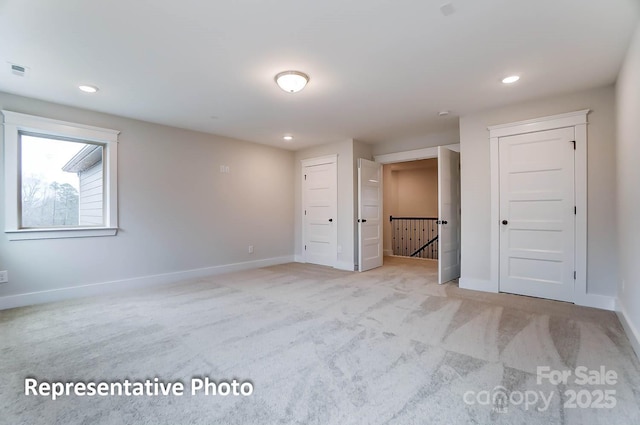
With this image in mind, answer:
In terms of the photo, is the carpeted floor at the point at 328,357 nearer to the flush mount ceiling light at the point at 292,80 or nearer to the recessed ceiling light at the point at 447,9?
the flush mount ceiling light at the point at 292,80

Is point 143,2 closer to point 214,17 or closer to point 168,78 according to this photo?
point 214,17

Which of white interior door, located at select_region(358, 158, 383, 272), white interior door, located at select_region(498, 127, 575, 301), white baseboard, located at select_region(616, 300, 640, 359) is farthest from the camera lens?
white interior door, located at select_region(358, 158, 383, 272)

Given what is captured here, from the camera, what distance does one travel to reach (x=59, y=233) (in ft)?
12.1

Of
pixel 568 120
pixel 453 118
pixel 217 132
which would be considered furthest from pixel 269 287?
pixel 568 120

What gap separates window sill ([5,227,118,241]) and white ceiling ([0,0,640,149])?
1.63m

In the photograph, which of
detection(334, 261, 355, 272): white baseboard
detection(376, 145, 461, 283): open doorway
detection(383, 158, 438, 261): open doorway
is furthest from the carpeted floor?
detection(383, 158, 438, 261): open doorway

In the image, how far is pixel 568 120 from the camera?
344 centimetres

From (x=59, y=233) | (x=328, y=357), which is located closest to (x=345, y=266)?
(x=328, y=357)

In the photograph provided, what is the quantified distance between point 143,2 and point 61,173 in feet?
10.2

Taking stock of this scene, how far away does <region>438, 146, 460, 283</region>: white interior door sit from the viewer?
4.45 metres

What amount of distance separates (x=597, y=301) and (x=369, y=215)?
3.38 m

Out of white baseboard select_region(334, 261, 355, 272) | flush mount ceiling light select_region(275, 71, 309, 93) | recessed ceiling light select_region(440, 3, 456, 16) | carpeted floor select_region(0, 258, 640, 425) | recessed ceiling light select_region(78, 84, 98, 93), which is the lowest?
carpeted floor select_region(0, 258, 640, 425)

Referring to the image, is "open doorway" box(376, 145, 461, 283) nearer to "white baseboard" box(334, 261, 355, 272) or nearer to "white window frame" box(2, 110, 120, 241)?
"white baseboard" box(334, 261, 355, 272)

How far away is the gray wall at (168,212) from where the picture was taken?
3629mm
